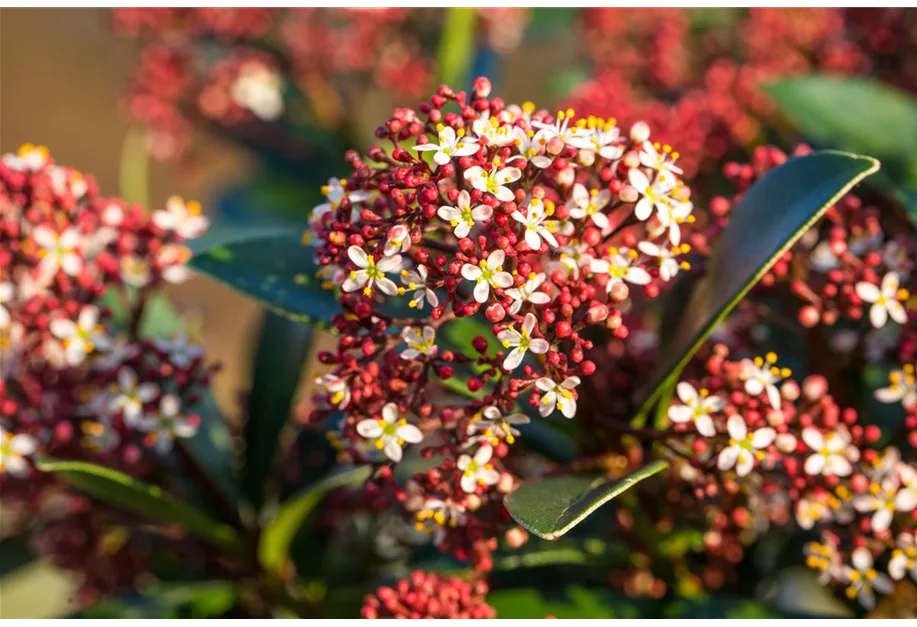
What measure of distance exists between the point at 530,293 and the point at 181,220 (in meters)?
0.51

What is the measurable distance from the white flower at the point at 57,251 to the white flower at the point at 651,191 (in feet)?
1.86

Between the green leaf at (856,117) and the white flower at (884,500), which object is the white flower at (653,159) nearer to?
the white flower at (884,500)

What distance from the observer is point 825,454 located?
756mm

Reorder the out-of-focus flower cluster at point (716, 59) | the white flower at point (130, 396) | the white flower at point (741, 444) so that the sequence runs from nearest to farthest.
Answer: the white flower at point (741, 444), the white flower at point (130, 396), the out-of-focus flower cluster at point (716, 59)

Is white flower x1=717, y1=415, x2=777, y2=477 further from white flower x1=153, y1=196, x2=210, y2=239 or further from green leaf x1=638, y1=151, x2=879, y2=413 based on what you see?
white flower x1=153, y1=196, x2=210, y2=239

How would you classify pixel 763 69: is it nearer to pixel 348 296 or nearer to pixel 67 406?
pixel 348 296

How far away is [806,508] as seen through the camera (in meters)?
0.77

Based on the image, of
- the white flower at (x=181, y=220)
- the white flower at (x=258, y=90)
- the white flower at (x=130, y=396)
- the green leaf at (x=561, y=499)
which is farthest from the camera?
the white flower at (x=258, y=90)

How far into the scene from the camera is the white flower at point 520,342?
0.66 meters

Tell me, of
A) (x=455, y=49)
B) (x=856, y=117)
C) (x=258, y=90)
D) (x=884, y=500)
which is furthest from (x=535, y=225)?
(x=258, y=90)

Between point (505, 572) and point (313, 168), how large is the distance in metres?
1.05

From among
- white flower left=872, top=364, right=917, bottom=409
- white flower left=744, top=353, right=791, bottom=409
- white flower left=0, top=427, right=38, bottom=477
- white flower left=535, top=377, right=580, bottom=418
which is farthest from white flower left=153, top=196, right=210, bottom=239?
white flower left=872, top=364, right=917, bottom=409

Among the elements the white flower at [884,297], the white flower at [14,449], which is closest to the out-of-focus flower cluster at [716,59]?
the white flower at [884,297]

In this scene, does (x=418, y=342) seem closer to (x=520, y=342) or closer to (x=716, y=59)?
(x=520, y=342)
